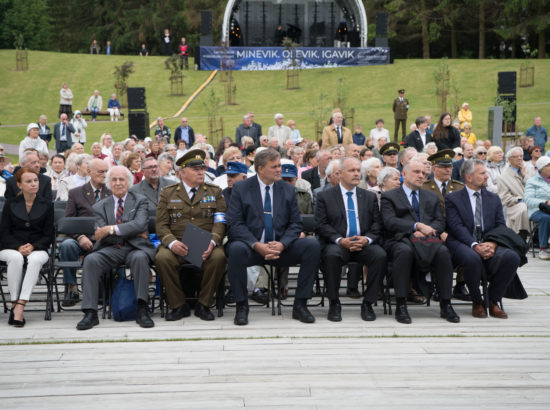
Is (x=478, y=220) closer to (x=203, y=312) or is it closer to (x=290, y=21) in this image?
(x=203, y=312)

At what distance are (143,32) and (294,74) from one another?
1923 centimetres

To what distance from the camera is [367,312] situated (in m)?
5.99

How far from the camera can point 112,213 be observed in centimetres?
632

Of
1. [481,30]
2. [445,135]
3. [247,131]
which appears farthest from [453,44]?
[445,135]

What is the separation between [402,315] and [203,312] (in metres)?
1.71

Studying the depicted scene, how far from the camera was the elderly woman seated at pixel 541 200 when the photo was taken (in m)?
8.76

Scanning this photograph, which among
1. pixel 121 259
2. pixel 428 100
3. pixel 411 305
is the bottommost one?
pixel 411 305

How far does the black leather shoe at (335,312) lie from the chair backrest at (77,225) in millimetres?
2333

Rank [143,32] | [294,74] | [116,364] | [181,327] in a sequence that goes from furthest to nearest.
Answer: [143,32]
[294,74]
[181,327]
[116,364]

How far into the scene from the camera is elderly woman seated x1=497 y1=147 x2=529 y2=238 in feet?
30.2

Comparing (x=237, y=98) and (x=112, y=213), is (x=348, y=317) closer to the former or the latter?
(x=112, y=213)

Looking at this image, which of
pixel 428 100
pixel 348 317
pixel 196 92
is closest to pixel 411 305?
pixel 348 317

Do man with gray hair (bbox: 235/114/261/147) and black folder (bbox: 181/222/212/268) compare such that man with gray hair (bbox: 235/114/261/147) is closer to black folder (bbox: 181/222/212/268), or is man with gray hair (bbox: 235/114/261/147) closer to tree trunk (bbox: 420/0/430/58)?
black folder (bbox: 181/222/212/268)

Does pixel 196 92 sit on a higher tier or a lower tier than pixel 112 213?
higher
